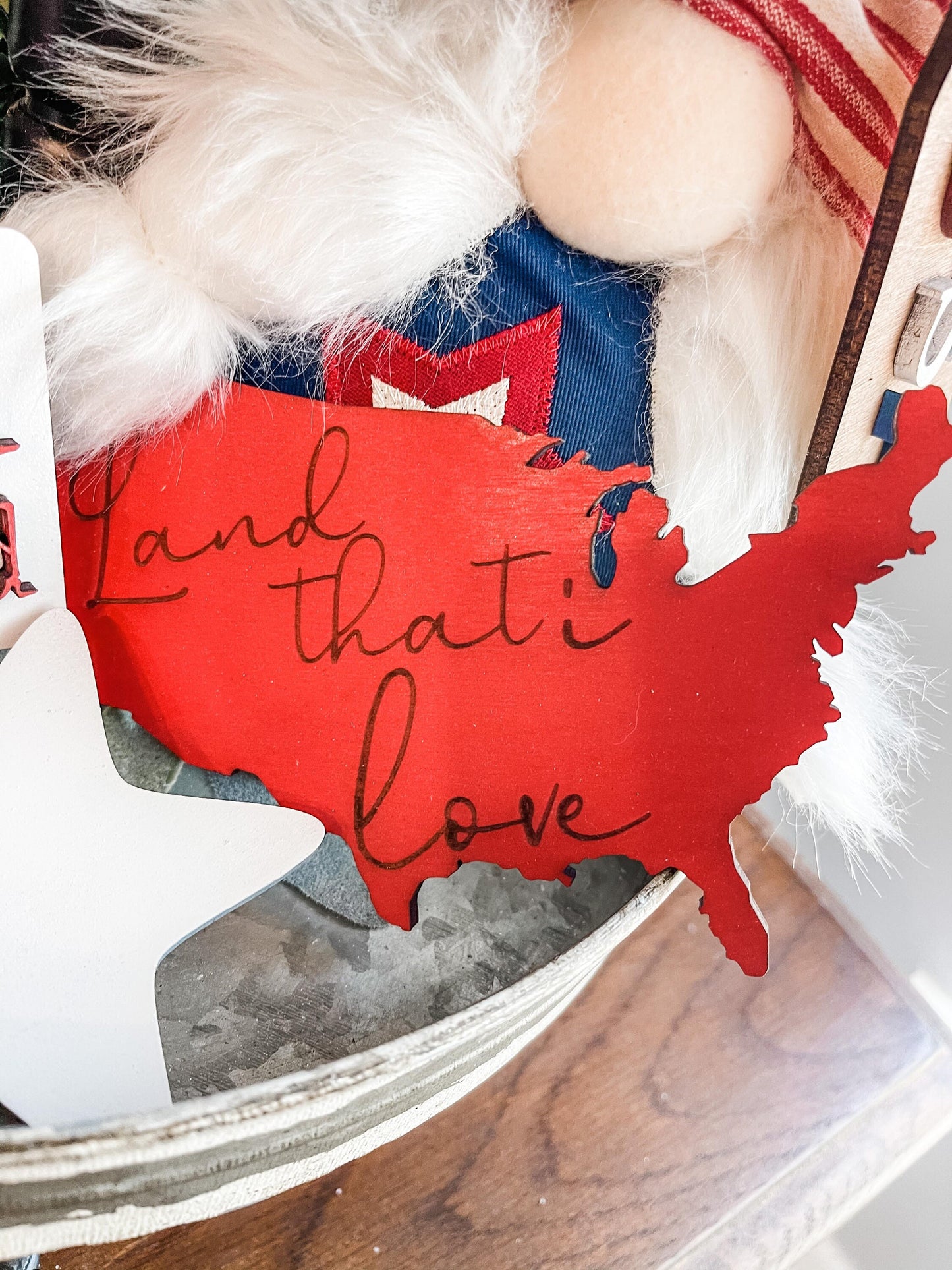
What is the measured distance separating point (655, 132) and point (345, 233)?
11cm

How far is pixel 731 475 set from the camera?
347mm

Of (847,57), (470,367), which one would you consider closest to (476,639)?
(470,367)

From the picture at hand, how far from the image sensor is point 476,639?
35cm

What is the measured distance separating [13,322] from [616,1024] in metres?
0.42

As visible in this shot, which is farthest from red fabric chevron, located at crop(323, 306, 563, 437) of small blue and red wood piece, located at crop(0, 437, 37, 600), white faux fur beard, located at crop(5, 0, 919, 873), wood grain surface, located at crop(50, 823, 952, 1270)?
wood grain surface, located at crop(50, 823, 952, 1270)

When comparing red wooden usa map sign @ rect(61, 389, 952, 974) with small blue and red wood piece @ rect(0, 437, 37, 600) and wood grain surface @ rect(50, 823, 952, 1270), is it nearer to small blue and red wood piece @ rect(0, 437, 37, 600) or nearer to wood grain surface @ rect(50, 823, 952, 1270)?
small blue and red wood piece @ rect(0, 437, 37, 600)

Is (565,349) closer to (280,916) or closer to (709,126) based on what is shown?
(709,126)

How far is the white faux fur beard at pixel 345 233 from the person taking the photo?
0.33 m

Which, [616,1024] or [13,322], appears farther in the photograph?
[616,1024]

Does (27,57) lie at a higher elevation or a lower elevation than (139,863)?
higher

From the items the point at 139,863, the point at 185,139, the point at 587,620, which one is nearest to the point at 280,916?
the point at 139,863

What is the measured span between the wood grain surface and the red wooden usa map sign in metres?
0.17

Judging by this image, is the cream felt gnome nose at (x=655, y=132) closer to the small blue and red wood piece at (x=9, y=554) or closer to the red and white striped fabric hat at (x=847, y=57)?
the red and white striped fabric hat at (x=847, y=57)

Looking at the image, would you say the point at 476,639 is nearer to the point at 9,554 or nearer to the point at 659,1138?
the point at 9,554
